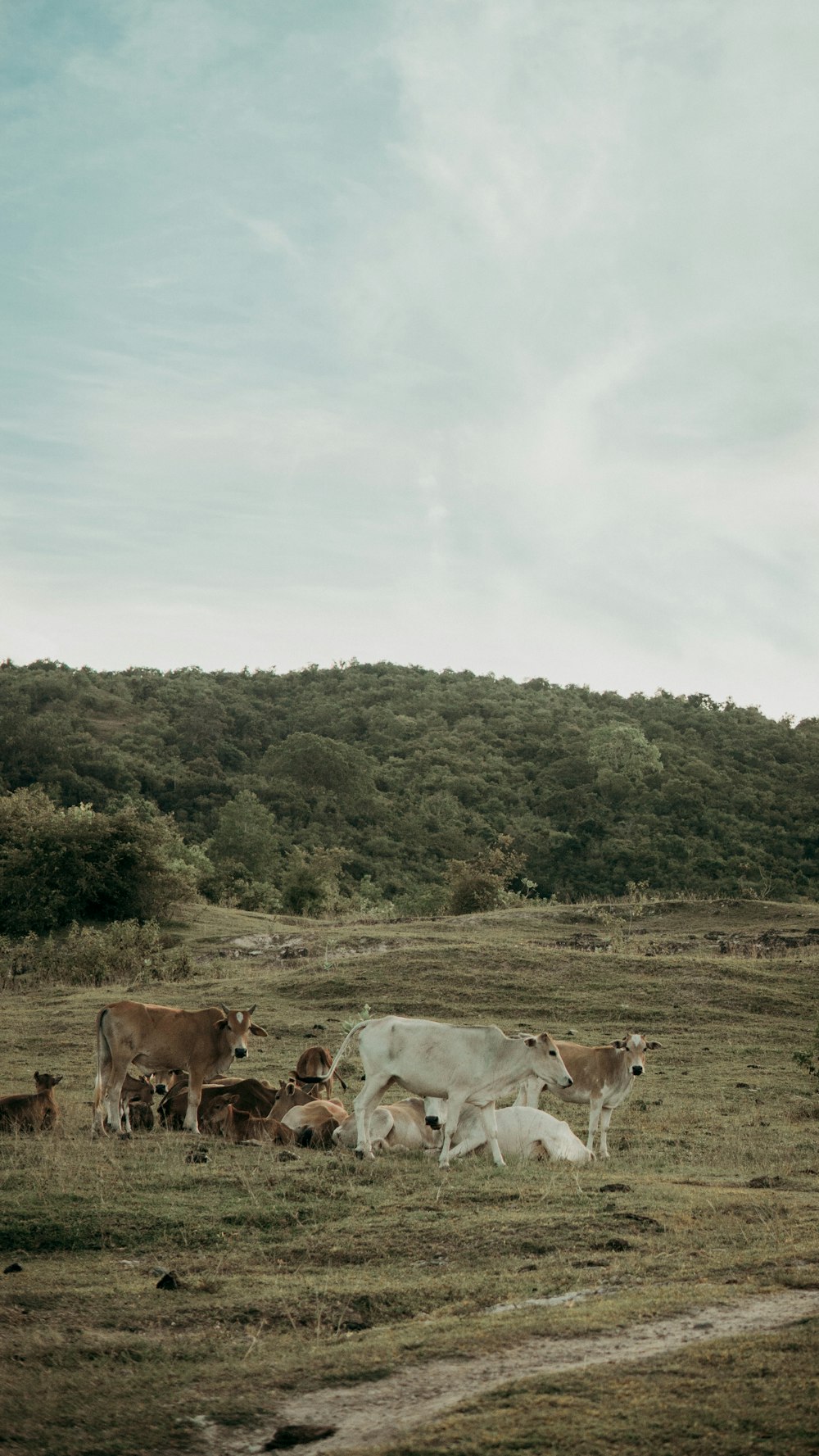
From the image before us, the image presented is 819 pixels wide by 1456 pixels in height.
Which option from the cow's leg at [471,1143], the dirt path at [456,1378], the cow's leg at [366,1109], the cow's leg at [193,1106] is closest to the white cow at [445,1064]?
the cow's leg at [366,1109]

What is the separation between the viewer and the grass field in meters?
4.93

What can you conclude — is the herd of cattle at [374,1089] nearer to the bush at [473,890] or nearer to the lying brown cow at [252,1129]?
the lying brown cow at [252,1129]

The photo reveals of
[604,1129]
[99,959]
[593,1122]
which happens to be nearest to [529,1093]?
[593,1122]

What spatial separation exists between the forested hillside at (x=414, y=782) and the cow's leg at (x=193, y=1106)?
28.6m

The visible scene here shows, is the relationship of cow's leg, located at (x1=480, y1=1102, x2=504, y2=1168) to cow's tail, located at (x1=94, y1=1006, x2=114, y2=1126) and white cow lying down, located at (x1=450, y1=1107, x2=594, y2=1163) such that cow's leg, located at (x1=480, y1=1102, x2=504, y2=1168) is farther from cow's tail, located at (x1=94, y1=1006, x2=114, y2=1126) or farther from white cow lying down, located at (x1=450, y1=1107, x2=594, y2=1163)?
cow's tail, located at (x1=94, y1=1006, x2=114, y2=1126)

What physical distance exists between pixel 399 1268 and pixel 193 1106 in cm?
608

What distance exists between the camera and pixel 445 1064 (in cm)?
1230

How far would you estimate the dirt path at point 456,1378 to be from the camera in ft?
15.9

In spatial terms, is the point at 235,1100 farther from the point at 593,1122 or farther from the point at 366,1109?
the point at 593,1122

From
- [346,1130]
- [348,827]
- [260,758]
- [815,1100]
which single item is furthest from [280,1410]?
[260,758]

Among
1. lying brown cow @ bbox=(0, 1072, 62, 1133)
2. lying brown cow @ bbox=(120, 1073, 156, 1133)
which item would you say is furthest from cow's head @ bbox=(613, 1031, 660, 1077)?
lying brown cow @ bbox=(0, 1072, 62, 1133)

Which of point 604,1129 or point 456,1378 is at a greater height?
point 456,1378

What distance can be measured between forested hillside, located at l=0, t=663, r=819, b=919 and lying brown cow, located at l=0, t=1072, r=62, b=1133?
95.3 feet

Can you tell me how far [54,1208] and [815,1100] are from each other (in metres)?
10.7
